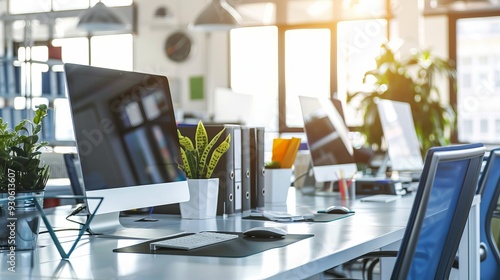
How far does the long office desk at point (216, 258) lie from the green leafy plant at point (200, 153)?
16cm

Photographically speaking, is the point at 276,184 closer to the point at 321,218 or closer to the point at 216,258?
the point at 321,218

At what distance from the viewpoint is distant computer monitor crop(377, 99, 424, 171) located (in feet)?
12.8

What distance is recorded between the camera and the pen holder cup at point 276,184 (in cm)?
297

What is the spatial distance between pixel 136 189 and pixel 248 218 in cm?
50

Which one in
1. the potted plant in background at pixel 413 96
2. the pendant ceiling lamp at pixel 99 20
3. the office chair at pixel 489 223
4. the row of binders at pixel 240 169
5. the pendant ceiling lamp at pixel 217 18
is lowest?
the office chair at pixel 489 223

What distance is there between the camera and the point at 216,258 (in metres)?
1.56

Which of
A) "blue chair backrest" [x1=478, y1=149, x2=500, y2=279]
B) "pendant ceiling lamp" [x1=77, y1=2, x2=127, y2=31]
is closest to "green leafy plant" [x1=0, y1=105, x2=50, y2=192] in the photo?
"blue chair backrest" [x1=478, y1=149, x2=500, y2=279]

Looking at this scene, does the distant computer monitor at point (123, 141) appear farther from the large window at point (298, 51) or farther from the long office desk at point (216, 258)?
the large window at point (298, 51)

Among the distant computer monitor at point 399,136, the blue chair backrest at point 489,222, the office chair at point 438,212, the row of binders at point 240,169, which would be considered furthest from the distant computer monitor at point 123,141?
the distant computer monitor at point 399,136

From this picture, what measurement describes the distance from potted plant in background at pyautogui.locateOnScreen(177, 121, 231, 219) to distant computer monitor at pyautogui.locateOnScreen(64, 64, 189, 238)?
13 cm

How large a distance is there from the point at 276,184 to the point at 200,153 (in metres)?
0.61

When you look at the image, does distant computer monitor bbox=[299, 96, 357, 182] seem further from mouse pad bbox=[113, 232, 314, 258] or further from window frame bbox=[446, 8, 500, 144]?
window frame bbox=[446, 8, 500, 144]

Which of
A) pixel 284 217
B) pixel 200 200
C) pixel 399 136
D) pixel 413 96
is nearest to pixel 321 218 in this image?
pixel 284 217

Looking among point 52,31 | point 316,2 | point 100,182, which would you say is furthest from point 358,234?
point 316,2
